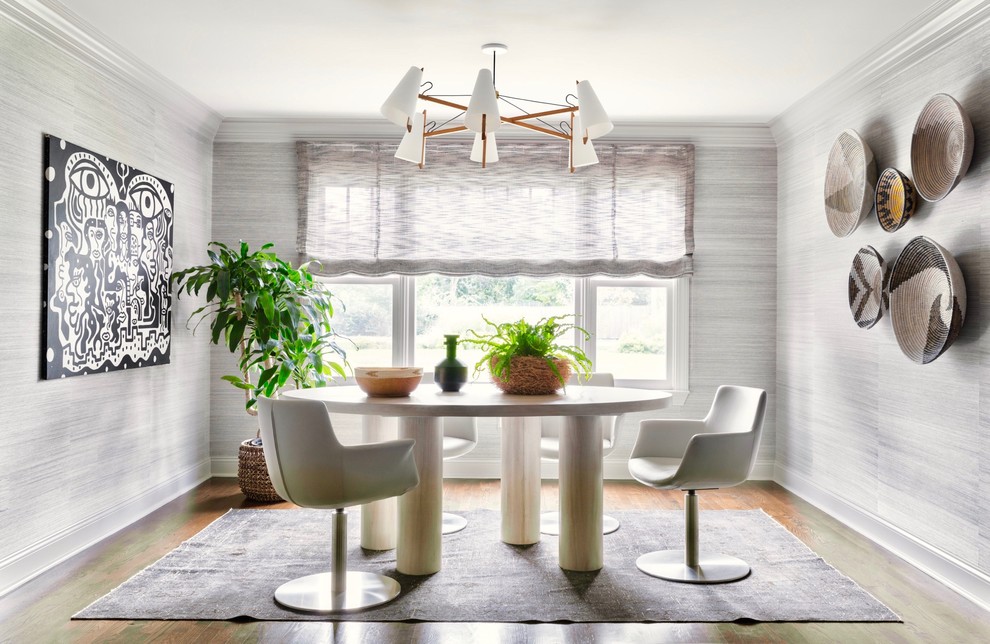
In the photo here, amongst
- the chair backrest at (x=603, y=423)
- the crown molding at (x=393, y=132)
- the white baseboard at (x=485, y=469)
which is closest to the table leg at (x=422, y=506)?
the chair backrest at (x=603, y=423)

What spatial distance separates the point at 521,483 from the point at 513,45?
221 centimetres

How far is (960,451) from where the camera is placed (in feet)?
10.8

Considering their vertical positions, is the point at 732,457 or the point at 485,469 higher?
the point at 732,457

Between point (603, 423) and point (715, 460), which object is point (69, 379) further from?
point (715, 460)

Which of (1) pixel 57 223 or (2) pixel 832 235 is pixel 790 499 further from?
(1) pixel 57 223

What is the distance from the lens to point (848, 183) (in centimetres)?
419

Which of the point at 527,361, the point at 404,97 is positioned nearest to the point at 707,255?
the point at 527,361

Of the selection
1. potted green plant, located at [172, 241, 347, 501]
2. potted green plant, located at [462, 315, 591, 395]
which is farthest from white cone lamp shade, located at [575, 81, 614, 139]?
potted green plant, located at [172, 241, 347, 501]

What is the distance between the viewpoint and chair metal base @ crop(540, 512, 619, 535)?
407cm

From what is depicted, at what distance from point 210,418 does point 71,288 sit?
2.02 meters

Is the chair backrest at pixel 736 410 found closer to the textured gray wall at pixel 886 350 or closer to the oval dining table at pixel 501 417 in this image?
the oval dining table at pixel 501 417

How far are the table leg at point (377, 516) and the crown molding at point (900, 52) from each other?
10.1 feet

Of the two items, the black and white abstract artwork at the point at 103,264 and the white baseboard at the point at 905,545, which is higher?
the black and white abstract artwork at the point at 103,264

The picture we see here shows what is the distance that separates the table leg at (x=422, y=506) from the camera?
333cm
